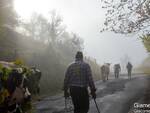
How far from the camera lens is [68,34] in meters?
95.0

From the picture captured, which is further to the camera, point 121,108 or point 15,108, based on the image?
point 121,108

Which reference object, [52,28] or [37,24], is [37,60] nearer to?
[52,28]

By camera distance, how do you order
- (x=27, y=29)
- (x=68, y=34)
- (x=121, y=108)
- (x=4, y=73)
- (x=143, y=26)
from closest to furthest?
(x=4, y=73)
(x=121, y=108)
(x=143, y=26)
(x=27, y=29)
(x=68, y=34)

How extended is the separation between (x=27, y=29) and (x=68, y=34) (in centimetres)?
1860

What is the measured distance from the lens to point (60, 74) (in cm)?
3791

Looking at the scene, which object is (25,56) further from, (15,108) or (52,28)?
(52,28)

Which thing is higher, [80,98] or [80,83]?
[80,83]

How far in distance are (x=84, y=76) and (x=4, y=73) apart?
2176 mm

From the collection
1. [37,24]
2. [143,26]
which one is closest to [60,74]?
[143,26]

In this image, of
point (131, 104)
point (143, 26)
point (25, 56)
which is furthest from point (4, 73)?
point (25, 56)

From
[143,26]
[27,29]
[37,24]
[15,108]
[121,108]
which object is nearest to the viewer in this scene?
[15,108]

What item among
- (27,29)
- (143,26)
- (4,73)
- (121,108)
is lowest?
(121,108)

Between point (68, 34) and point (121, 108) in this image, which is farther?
point (68, 34)

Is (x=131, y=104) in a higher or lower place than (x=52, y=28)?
lower
